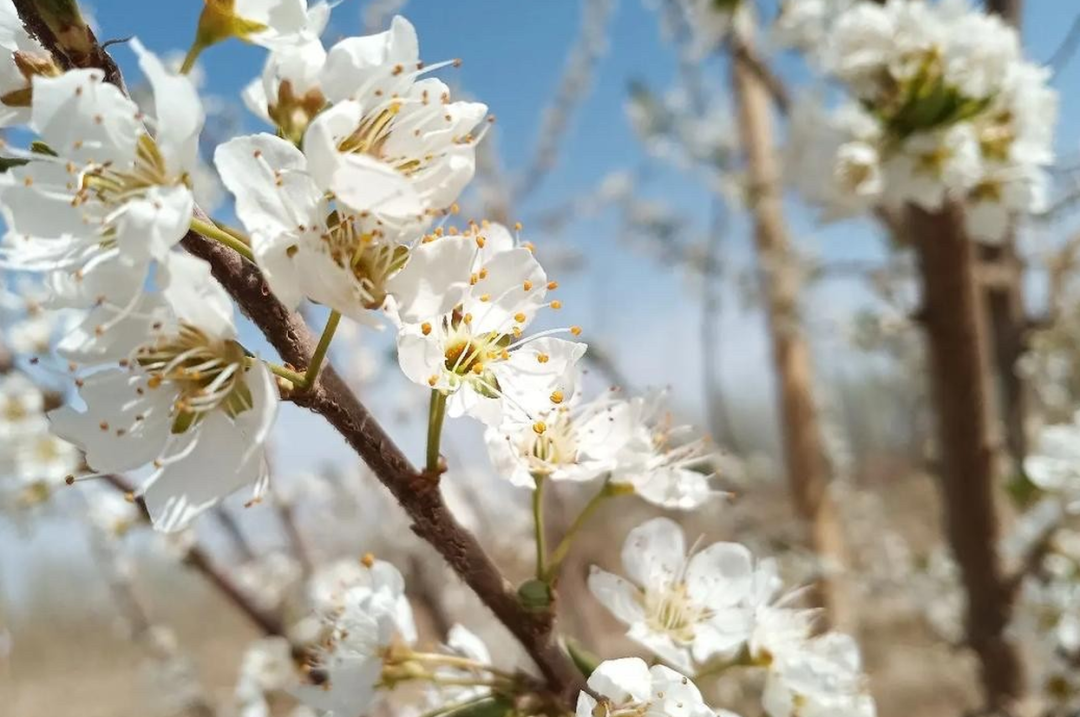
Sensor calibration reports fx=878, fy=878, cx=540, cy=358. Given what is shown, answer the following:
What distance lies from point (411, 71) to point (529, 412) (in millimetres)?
241

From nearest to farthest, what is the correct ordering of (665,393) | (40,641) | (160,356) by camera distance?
1. (160,356)
2. (665,393)
3. (40,641)

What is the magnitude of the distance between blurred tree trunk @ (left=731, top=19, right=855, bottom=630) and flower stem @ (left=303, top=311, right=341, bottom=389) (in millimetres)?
2333

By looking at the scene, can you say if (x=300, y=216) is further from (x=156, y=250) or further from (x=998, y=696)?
(x=998, y=696)

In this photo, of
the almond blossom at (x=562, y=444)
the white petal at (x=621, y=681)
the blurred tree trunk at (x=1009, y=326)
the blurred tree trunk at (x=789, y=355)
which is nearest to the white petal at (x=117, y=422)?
the almond blossom at (x=562, y=444)

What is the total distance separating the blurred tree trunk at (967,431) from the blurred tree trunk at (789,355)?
4.09ft

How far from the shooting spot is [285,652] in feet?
6.43

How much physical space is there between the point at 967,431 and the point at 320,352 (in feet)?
4.02

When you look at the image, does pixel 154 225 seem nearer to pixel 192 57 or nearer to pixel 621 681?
pixel 192 57

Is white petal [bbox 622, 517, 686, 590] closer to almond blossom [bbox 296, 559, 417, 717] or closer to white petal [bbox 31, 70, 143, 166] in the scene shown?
almond blossom [bbox 296, 559, 417, 717]

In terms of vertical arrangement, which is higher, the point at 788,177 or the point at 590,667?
the point at 788,177

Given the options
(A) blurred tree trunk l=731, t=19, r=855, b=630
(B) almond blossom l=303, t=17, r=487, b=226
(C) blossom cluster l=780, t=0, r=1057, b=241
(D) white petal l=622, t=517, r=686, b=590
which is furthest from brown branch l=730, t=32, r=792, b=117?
(B) almond blossom l=303, t=17, r=487, b=226

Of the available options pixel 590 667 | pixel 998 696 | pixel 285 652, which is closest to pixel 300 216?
pixel 590 667

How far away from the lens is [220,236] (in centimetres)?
52

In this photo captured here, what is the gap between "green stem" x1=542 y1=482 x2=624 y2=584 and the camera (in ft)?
2.08
